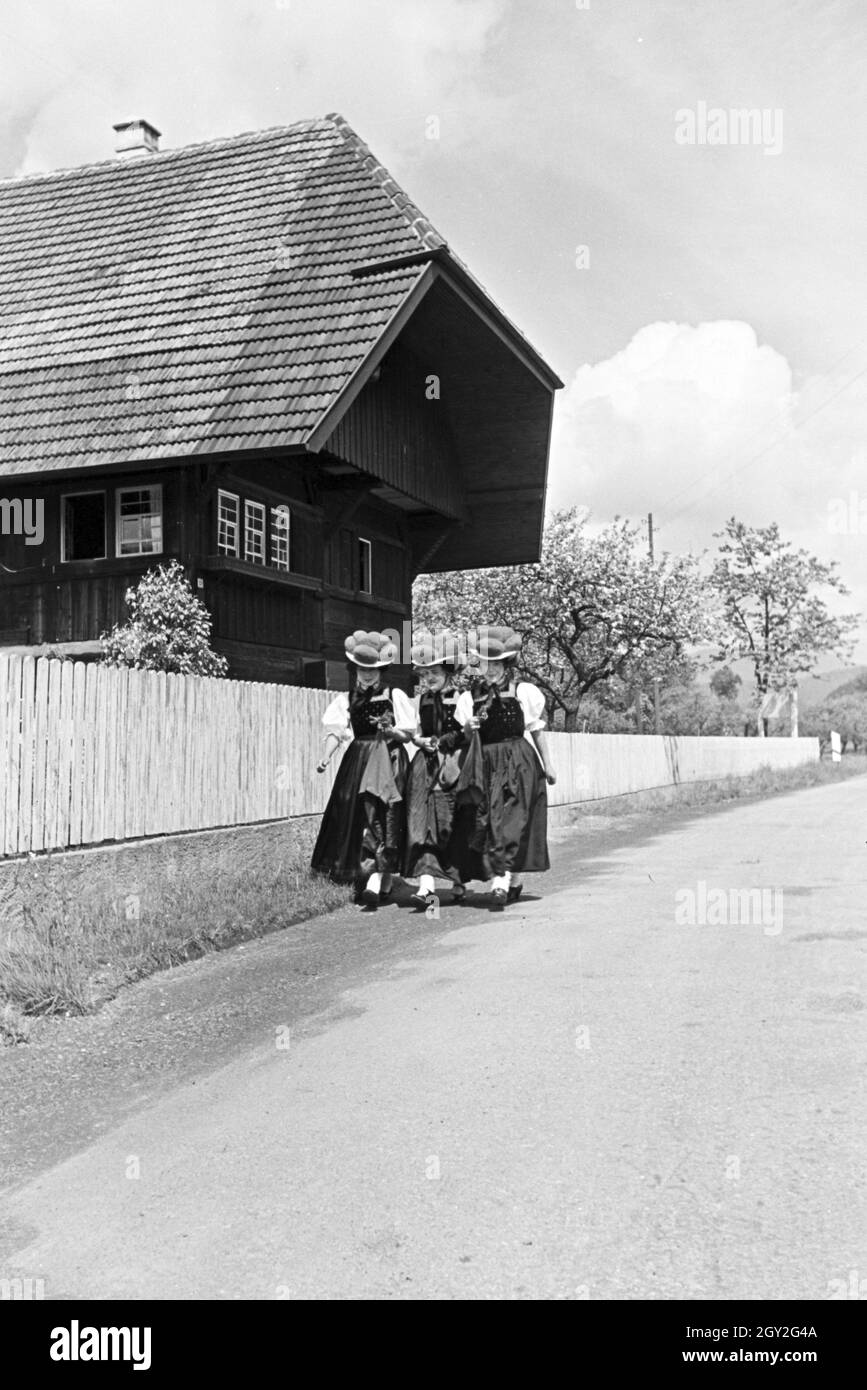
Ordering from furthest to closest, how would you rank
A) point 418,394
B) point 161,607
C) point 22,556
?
point 418,394 → point 22,556 → point 161,607

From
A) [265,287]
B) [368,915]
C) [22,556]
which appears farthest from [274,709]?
[265,287]

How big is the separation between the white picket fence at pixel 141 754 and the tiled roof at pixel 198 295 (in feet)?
11.7

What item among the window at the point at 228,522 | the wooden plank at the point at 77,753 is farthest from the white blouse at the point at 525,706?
the window at the point at 228,522

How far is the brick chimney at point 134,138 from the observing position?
916 inches

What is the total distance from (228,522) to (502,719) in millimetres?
7042

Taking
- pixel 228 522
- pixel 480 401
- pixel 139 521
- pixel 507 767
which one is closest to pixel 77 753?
pixel 507 767

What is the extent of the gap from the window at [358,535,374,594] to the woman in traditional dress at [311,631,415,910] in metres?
9.55

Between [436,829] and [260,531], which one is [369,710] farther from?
[260,531]

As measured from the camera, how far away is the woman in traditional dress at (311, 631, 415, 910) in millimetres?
9945

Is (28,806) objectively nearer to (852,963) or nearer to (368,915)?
(368,915)

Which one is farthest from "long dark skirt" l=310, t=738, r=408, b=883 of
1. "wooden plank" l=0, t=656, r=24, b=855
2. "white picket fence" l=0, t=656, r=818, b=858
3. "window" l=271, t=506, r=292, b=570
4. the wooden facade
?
"window" l=271, t=506, r=292, b=570

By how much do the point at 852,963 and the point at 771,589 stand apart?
48.8 m

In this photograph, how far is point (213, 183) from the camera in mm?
19578
